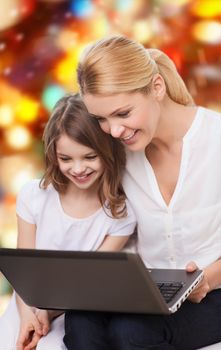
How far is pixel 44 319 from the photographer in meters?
1.45

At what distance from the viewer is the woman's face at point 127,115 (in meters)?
1.34

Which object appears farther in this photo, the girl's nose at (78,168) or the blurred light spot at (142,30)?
the blurred light spot at (142,30)

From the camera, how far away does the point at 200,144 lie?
145 cm

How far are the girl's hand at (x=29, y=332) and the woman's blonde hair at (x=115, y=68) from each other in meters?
0.46

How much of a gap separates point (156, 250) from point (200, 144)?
24 cm

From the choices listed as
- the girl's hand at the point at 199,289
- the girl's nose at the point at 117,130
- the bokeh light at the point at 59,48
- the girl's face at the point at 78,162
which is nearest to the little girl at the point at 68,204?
the girl's face at the point at 78,162

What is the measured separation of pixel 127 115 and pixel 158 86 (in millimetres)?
101

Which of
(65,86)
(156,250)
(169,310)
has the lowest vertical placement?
(65,86)

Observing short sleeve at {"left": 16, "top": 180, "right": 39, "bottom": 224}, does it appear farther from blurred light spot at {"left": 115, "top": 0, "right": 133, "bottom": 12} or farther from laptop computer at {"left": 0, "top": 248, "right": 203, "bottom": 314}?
blurred light spot at {"left": 115, "top": 0, "right": 133, "bottom": 12}

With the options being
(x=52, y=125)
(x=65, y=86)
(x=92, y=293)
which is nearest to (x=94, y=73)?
(x=52, y=125)

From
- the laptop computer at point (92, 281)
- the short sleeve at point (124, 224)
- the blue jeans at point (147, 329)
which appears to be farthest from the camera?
the short sleeve at point (124, 224)

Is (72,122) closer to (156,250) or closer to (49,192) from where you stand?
(49,192)

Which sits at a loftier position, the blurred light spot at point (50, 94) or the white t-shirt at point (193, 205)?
the white t-shirt at point (193, 205)

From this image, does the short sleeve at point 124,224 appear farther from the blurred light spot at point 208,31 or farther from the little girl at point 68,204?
the blurred light spot at point 208,31
